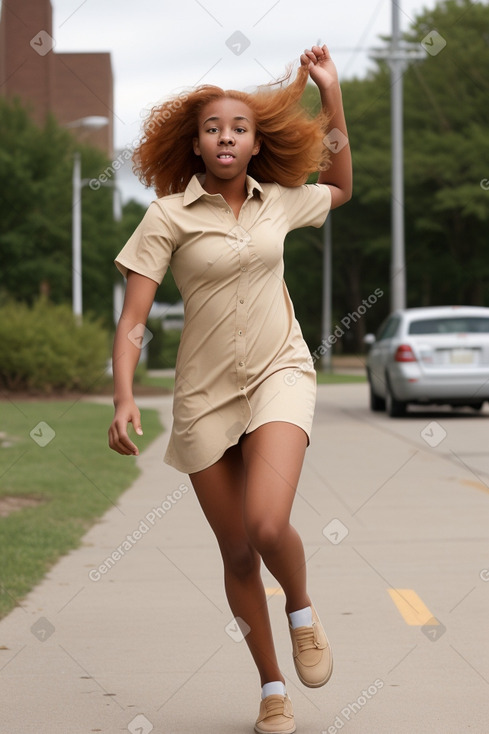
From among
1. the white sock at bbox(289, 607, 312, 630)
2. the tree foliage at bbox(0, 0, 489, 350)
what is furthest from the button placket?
the tree foliage at bbox(0, 0, 489, 350)

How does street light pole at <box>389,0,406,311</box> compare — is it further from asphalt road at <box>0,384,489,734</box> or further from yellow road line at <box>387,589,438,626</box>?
yellow road line at <box>387,589,438,626</box>

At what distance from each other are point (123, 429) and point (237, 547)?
0.60m

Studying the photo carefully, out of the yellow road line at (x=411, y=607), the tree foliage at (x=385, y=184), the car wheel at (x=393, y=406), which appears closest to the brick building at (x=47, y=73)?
the tree foliage at (x=385, y=184)

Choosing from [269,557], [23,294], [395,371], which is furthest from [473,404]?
[23,294]

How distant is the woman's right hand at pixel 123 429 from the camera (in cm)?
400

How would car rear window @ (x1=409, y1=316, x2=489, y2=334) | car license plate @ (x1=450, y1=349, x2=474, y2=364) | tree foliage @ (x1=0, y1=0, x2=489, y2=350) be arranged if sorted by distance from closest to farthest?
1. car license plate @ (x1=450, y1=349, x2=474, y2=364)
2. car rear window @ (x1=409, y1=316, x2=489, y2=334)
3. tree foliage @ (x1=0, y1=0, x2=489, y2=350)

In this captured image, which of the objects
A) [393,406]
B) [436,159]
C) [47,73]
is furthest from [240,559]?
[47,73]

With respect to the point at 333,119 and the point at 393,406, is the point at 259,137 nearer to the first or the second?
the point at 333,119

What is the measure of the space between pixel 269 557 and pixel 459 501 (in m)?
5.91

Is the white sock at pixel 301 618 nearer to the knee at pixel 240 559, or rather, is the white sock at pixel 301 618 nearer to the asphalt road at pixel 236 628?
the knee at pixel 240 559

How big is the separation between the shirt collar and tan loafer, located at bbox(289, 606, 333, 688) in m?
1.41

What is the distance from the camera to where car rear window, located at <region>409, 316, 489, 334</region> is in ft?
60.7

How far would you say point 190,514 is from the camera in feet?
31.8

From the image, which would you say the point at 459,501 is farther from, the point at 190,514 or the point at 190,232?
the point at 190,232
